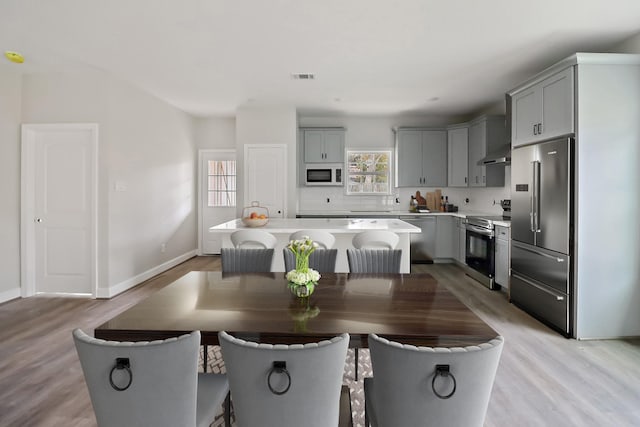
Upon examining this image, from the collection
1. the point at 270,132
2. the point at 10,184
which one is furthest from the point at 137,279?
the point at 270,132

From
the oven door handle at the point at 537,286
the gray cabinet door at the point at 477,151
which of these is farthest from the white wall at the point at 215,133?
the oven door handle at the point at 537,286

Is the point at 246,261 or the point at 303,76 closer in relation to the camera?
the point at 246,261

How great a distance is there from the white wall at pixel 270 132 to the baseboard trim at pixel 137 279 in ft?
4.61

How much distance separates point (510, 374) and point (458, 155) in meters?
4.77

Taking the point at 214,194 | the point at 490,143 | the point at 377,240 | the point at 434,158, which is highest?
the point at 490,143

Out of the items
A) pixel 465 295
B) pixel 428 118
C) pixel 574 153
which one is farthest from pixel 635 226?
pixel 428 118

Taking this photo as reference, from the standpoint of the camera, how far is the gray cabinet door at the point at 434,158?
6.91 meters

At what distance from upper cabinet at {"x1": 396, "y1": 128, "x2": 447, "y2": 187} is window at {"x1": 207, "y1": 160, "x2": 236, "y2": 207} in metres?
3.23

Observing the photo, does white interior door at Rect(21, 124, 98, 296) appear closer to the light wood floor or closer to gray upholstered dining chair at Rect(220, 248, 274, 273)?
the light wood floor

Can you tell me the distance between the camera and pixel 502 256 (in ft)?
A: 15.5

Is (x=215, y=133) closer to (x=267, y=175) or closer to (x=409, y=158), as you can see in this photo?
(x=267, y=175)

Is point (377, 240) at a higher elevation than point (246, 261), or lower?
higher

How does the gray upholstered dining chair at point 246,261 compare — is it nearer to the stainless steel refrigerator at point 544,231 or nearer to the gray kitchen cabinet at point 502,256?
the stainless steel refrigerator at point 544,231

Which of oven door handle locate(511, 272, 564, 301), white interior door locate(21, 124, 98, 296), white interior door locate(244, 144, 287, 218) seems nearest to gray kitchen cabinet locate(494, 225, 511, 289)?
oven door handle locate(511, 272, 564, 301)
